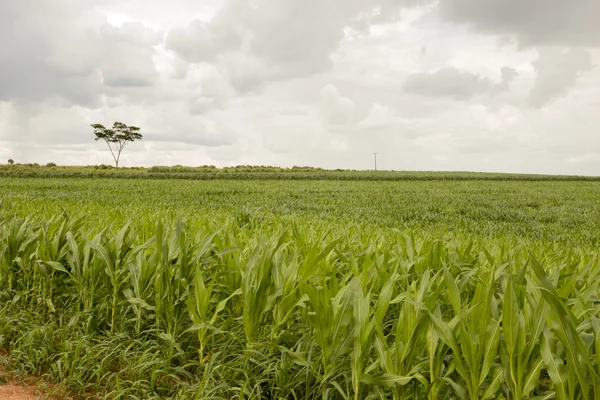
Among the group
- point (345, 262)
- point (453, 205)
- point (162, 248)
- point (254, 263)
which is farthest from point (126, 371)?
point (453, 205)

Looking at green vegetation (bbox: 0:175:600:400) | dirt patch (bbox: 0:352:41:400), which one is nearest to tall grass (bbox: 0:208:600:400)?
green vegetation (bbox: 0:175:600:400)

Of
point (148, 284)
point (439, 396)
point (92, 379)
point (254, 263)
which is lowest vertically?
point (92, 379)

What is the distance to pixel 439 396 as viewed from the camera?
2457mm

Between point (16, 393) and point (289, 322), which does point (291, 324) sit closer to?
point (289, 322)

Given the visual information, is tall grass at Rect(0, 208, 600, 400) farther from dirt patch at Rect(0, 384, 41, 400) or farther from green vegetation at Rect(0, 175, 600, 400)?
→ dirt patch at Rect(0, 384, 41, 400)

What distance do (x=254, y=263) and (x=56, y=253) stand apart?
247cm

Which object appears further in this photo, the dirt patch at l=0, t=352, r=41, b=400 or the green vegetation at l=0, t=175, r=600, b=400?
the dirt patch at l=0, t=352, r=41, b=400

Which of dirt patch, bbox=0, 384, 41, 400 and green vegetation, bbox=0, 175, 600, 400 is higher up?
green vegetation, bbox=0, 175, 600, 400

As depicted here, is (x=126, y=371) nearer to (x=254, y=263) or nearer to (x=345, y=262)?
(x=254, y=263)

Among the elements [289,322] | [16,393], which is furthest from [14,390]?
[289,322]

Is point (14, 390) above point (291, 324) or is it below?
below

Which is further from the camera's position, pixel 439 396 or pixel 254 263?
pixel 254 263

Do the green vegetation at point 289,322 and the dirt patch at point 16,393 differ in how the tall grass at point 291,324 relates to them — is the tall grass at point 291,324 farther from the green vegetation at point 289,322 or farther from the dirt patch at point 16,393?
the dirt patch at point 16,393

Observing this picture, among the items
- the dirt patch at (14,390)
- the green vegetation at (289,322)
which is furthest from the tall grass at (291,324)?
the dirt patch at (14,390)
